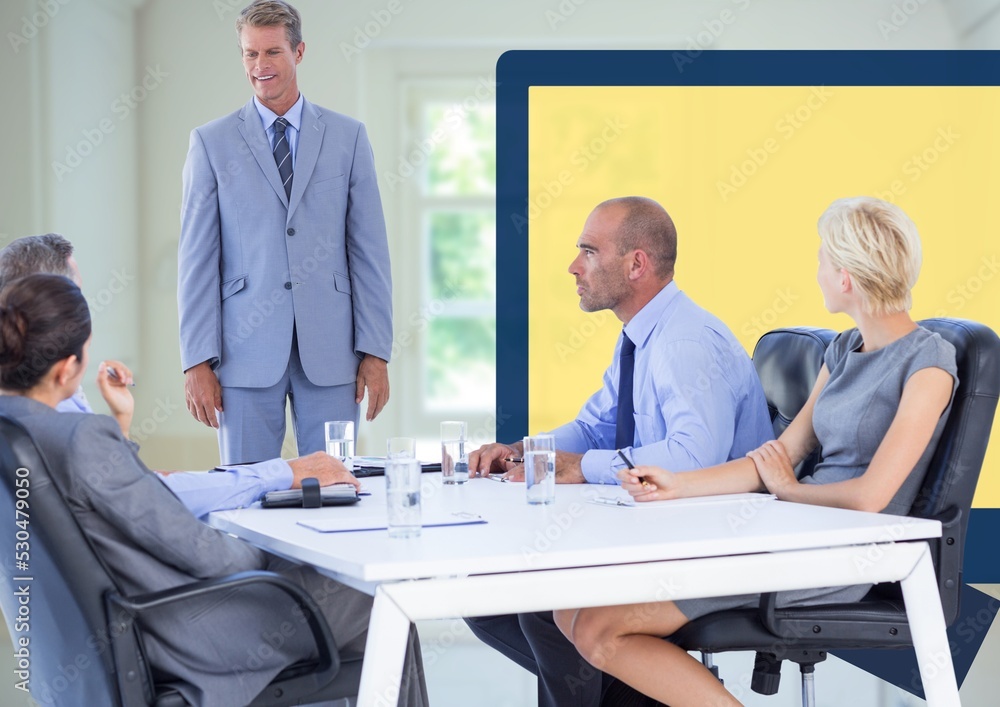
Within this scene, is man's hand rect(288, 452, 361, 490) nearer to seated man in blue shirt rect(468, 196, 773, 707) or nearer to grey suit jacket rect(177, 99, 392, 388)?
seated man in blue shirt rect(468, 196, 773, 707)

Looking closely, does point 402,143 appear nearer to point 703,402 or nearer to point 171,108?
point 171,108

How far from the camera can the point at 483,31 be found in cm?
628

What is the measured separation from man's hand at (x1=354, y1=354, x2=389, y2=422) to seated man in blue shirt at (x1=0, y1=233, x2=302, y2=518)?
1070 mm

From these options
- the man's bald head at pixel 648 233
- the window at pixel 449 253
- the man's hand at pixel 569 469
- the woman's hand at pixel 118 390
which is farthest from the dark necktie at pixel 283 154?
the window at pixel 449 253

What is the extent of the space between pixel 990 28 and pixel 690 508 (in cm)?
475

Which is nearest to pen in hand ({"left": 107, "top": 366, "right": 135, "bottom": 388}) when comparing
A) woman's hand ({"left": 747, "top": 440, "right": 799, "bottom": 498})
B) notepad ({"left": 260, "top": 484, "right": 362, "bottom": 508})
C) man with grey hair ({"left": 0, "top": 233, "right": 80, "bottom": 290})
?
man with grey hair ({"left": 0, "top": 233, "right": 80, "bottom": 290})

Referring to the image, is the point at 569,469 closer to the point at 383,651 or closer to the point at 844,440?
the point at 844,440

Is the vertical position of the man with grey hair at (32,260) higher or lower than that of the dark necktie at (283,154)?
lower

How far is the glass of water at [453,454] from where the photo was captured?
7.98 feet

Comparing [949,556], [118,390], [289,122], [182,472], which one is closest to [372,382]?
[289,122]

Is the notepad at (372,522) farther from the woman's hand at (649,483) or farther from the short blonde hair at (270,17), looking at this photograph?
the short blonde hair at (270,17)

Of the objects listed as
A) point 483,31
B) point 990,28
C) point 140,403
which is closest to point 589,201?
point 483,31

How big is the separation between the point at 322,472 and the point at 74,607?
0.65 metres

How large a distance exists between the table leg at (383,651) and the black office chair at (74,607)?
0.90 feet
